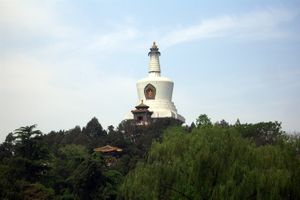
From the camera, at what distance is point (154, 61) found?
2242 inches

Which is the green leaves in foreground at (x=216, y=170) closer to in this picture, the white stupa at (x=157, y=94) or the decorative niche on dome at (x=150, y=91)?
the white stupa at (x=157, y=94)

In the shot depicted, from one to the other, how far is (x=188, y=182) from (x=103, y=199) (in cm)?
1130

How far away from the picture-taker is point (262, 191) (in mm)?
17922

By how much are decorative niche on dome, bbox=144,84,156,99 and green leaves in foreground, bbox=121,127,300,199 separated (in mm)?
33595

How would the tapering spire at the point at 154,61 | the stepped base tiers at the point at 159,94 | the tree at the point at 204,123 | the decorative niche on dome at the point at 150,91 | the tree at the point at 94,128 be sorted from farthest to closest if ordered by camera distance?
the tapering spire at the point at 154,61
the decorative niche on dome at the point at 150,91
the stepped base tiers at the point at 159,94
the tree at the point at 94,128
the tree at the point at 204,123

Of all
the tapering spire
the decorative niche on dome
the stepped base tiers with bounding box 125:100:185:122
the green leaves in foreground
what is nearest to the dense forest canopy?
the green leaves in foreground

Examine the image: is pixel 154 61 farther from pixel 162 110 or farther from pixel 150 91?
pixel 162 110

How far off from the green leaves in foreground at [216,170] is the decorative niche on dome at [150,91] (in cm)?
3359

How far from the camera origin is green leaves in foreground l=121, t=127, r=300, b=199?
59.0 feet

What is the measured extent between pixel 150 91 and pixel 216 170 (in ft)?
118

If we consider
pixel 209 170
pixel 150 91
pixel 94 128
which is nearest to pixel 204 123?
pixel 209 170

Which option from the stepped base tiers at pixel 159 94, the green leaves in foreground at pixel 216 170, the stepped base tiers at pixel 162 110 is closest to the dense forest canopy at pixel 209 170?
the green leaves in foreground at pixel 216 170

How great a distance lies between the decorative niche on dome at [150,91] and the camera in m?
54.6

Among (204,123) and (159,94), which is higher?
(159,94)
